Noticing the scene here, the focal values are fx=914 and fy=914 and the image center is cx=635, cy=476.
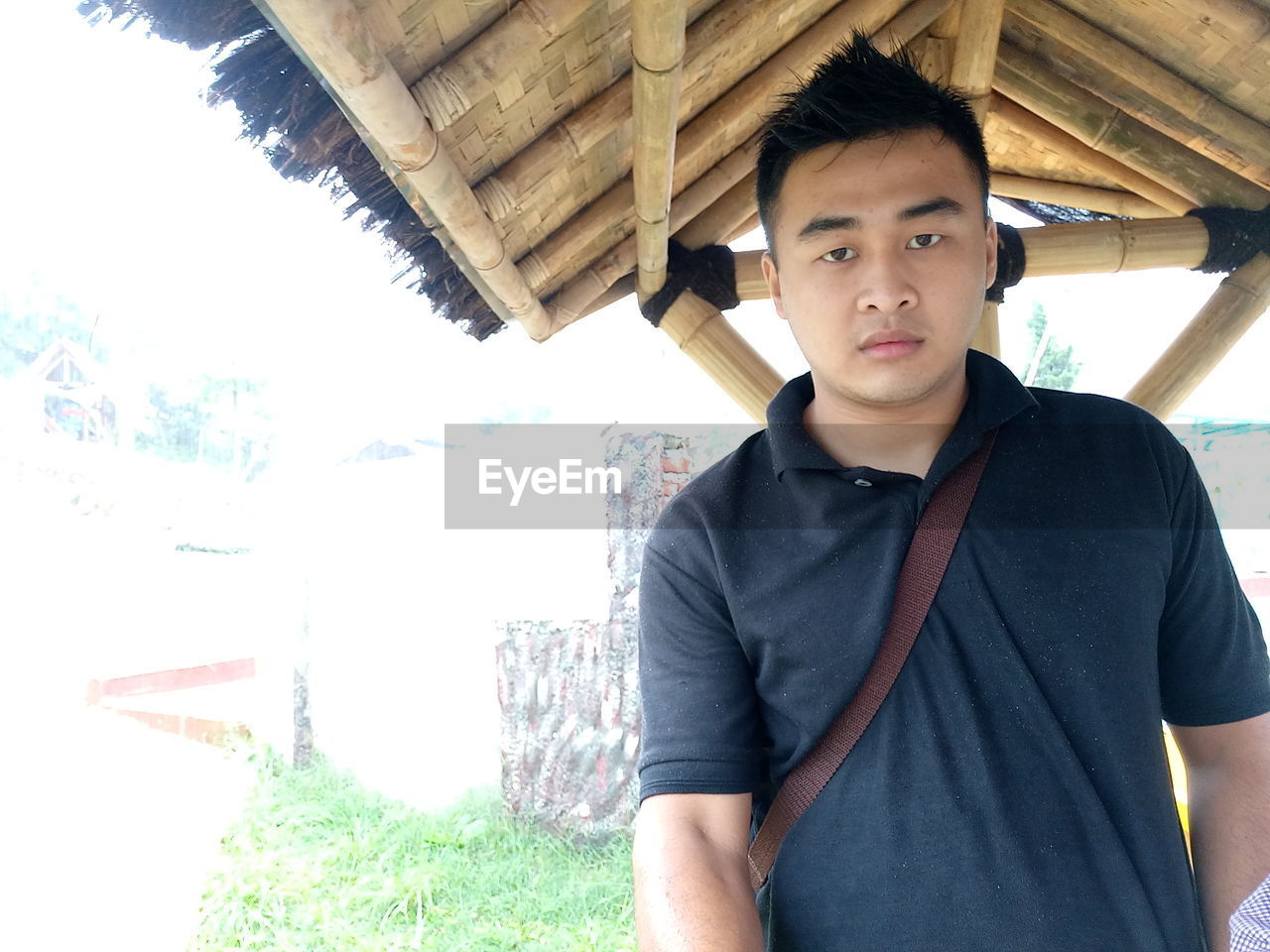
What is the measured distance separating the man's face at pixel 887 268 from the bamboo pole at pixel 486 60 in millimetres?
516

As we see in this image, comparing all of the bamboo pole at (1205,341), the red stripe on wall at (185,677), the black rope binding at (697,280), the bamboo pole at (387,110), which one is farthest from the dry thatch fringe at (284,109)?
the red stripe on wall at (185,677)

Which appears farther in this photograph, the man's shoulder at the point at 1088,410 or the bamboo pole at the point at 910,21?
the bamboo pole at the point at 910,21

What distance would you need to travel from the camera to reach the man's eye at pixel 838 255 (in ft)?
3.56

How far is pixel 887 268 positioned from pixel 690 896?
707mm

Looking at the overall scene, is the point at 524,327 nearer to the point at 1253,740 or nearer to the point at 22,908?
the point at 1253,740

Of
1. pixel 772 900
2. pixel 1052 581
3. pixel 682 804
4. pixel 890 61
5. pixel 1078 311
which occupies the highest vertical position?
pixel 1078 311

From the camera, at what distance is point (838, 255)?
1.09 meters

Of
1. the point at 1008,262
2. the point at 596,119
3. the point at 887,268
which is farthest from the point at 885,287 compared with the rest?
the point at 1008,262

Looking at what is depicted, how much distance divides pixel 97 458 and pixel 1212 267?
248 inches

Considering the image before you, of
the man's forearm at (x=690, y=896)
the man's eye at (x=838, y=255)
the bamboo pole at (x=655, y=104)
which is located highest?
the bamboo pole at (x=655, y=104)

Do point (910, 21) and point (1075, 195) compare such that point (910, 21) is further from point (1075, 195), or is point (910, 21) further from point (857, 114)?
point (857, 114)

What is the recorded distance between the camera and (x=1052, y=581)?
0.96 meters

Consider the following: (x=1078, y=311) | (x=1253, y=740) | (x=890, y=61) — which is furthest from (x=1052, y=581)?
(x=1078, y=311)

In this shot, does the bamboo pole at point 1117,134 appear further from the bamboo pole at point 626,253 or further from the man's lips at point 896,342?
the man's lips at point 896,342
